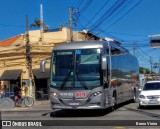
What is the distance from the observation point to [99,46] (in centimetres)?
1725

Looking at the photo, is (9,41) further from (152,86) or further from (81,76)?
(81,76)

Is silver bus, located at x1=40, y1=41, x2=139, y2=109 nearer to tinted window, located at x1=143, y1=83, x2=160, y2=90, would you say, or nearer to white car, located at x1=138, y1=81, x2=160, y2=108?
white car, located at x1=138, y1=81, x2=160, y2=108

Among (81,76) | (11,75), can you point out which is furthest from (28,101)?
(11,75)

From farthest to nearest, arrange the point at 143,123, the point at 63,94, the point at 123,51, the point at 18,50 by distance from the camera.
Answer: the point at 18,50
the point at 123,51
the point at 63,94
the point at 143,123

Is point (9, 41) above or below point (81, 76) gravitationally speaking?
above

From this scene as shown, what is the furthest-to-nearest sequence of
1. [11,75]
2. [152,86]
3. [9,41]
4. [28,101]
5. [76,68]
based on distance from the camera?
1. [9,41]
2. [11,75]
3. [28,101]
4. [152,86]
5. [76,68]

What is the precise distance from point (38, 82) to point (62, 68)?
76.7 ft

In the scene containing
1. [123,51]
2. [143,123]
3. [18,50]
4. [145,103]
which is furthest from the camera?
[18,50]

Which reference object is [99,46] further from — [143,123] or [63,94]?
[143,123]

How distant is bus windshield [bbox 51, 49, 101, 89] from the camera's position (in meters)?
16.7

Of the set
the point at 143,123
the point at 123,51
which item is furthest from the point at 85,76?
the point at 143,123

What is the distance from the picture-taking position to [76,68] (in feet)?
55.6

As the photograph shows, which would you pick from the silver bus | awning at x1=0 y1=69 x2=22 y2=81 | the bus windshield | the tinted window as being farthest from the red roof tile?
the bus windshield

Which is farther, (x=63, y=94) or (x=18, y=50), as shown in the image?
(x=18, y=50)
